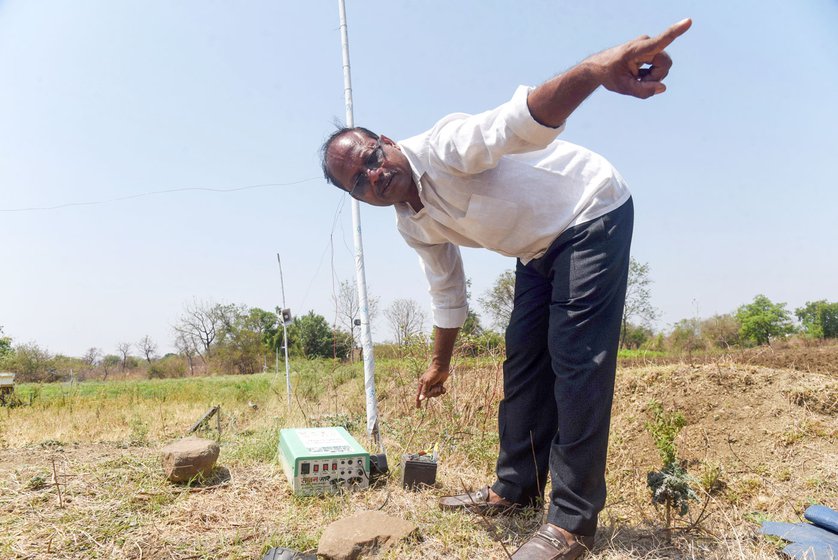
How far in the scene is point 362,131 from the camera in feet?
7.36

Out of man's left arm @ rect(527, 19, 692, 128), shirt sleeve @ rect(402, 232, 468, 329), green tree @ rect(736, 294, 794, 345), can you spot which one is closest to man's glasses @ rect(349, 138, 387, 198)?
shirt sleeve @ rect(402, 232, 468, 329)

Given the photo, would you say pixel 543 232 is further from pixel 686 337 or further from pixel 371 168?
pixel 686 337

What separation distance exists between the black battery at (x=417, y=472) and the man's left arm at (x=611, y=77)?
1807mm

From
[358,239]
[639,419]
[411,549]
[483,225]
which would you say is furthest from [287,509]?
[639,419]

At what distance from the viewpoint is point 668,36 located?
1.37 meters

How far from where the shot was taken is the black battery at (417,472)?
2744 mm

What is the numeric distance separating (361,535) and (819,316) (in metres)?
40.0

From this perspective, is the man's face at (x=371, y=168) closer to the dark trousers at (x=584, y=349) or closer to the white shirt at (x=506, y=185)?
the white shirt at (x=506, y=185)

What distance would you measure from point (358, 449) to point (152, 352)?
71.7 meters

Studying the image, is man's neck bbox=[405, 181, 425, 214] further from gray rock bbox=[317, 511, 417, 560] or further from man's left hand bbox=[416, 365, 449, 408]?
gray rock bbox=[317, 511, 417, 560]

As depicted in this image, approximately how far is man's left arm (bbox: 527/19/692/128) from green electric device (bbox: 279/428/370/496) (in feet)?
6.27

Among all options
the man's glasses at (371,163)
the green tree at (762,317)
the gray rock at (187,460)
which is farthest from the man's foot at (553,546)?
the green tree at (762,317)

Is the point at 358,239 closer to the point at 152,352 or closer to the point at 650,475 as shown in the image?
the point at 650,475

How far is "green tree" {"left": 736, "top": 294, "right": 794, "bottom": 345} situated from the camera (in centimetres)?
3312
